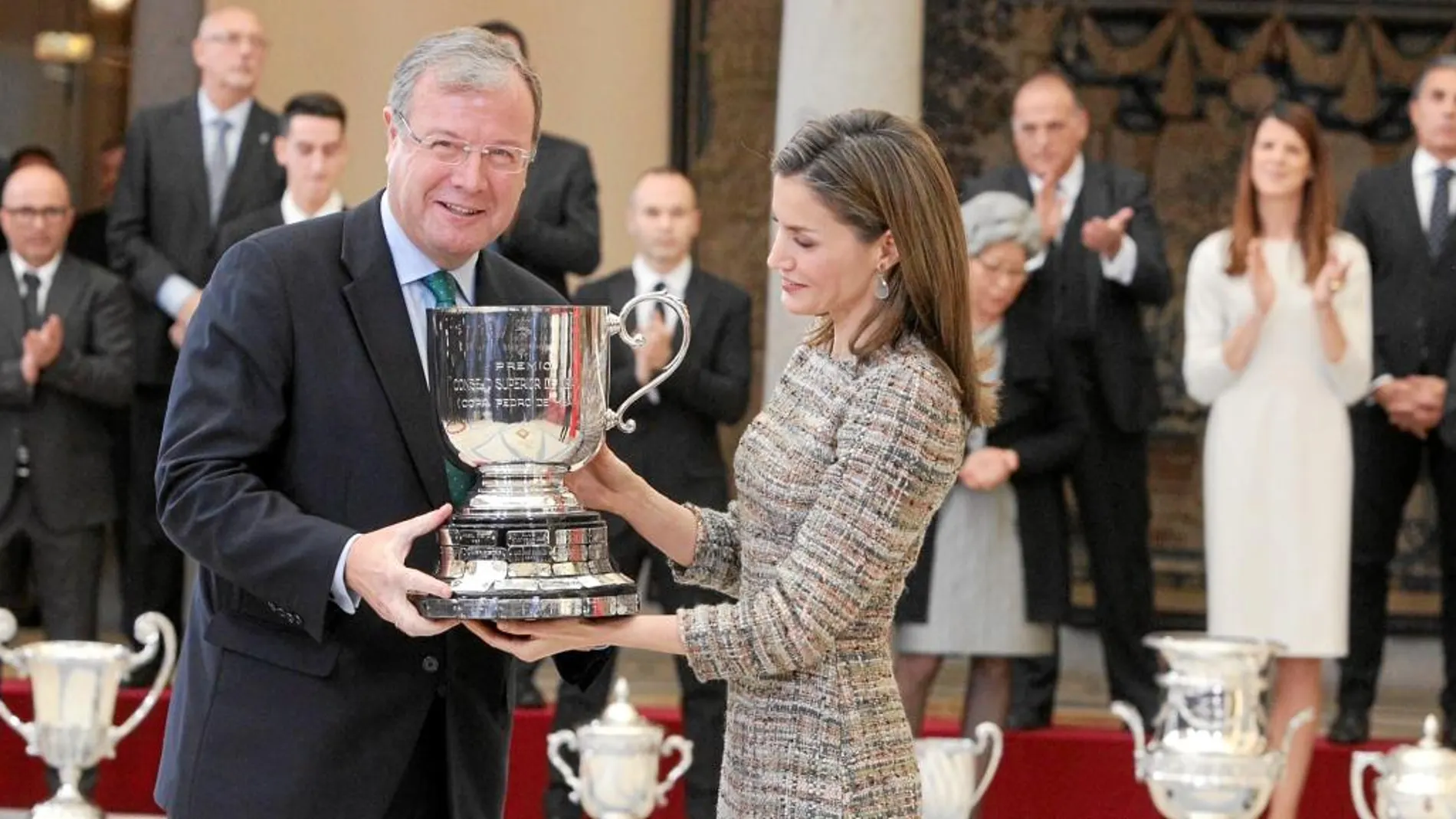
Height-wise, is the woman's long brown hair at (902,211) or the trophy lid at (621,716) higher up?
the woman's long brown hair at (902,211)

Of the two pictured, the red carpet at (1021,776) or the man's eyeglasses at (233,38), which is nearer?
the red carpet at (1021,776)

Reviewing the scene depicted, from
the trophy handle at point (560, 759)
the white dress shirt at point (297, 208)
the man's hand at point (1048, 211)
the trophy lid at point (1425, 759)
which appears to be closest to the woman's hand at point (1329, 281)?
the man's hand at point (1048, 211)

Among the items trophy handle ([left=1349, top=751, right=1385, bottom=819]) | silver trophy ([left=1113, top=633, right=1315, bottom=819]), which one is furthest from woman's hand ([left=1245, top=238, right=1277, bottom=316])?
trophy handle ([left=1349, top=751, right=1385, bottom=819])

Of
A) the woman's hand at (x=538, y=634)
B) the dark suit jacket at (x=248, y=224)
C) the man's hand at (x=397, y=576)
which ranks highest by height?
the dark suit jacket at (x=248, y=224)

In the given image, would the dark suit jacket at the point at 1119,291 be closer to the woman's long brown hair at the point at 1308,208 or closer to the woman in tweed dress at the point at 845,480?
the woman's long brown hair at the point at 1308,208

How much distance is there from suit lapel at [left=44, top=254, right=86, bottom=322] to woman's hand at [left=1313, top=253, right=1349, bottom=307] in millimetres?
3654

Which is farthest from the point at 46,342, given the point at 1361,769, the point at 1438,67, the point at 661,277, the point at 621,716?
the point at 1438,67

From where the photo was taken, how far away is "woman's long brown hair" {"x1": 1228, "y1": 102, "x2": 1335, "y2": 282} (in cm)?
663

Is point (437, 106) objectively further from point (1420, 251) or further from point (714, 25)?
point (714, 25)

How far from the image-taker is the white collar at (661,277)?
715 centimetres

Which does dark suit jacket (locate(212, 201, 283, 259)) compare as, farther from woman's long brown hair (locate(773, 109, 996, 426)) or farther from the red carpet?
woman's long brown hair (locate(773, 109, 996, 426))

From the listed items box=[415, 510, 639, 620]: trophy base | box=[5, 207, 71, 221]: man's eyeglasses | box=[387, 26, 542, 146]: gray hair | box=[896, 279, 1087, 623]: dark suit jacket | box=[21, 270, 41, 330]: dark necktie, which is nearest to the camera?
box=[415, 510, 639, 620]: trophy base

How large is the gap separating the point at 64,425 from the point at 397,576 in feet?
15.7

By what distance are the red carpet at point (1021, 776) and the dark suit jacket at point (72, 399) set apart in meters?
0.61
